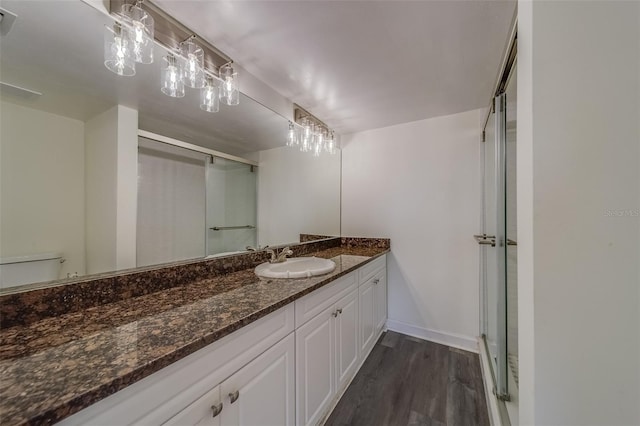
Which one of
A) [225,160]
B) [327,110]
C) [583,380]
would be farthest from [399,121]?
[583,380]

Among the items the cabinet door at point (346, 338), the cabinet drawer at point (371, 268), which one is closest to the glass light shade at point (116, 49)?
the cabinet door at point (346, 338)

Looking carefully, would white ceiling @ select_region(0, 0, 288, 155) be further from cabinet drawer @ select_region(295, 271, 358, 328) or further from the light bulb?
the light bulb

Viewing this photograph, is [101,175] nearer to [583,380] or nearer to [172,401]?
[172,401]

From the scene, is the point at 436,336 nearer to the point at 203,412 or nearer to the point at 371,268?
the point at 371,268

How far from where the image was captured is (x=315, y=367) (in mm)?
1205

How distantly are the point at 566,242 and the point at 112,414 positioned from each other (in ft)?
3.81

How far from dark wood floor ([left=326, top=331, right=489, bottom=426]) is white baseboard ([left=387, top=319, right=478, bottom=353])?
71 mm

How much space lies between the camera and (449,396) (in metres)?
1.53

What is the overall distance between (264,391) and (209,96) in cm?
149

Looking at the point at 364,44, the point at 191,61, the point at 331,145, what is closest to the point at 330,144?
the point at 331,145

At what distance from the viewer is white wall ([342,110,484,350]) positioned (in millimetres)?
2092

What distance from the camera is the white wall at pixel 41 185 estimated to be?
775 millimetres

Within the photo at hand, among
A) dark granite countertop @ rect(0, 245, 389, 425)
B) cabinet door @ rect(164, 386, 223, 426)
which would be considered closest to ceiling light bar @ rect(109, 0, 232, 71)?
dark granite countertop @ rect(0, 245, 389, 425)

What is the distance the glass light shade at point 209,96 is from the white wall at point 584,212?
1.41 metres
